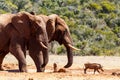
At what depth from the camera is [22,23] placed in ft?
66.0

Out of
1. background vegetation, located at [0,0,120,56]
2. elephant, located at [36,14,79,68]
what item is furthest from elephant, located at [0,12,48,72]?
background vegetation, located at [0,0,120,56]

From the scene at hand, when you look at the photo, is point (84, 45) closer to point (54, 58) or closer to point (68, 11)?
point (54, 58)

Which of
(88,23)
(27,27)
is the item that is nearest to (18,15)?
(27,27)

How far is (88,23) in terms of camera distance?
163ft

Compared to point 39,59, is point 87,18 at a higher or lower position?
higher

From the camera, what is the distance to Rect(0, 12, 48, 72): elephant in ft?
65.0

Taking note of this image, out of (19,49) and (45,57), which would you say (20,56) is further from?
(45,57)

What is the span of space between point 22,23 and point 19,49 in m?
1.11

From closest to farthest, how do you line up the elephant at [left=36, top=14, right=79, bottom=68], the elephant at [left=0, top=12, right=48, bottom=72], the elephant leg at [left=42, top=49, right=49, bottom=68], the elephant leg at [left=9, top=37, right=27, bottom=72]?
1. the elephant leg at [left=9, top=37, right=27, bottom=72]
2. the elephant at [left=0, top=12, right=48, bottom=72]
3. the elephant leg at [left=42, top=49, right=49, bottom=68]
4. the elephant at [left=36, top=14, right=79, bottom=68]

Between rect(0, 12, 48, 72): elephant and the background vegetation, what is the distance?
50.8 feet

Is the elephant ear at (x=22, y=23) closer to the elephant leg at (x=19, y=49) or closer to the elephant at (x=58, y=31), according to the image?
the elephant leg at (x=19, y=49)

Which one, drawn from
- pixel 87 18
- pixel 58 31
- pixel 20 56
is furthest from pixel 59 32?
pixel 87 18

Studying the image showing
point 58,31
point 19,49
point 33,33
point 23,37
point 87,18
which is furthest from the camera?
point 87,18

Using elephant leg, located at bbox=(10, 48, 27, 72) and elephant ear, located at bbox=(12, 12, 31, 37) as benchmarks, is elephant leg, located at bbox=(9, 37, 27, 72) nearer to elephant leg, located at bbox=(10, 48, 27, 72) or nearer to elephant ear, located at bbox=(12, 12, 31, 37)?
elephant leg, located at bbox=(10, 48, 27, 72)
